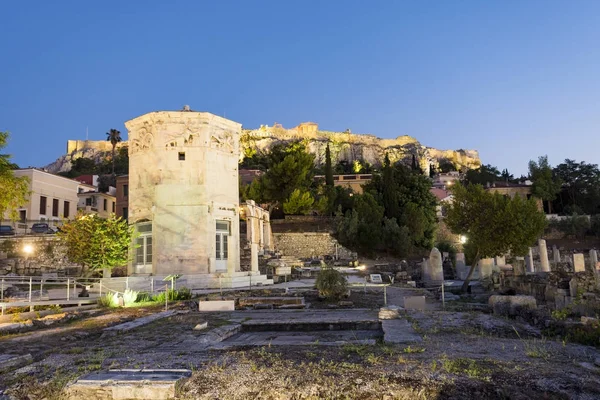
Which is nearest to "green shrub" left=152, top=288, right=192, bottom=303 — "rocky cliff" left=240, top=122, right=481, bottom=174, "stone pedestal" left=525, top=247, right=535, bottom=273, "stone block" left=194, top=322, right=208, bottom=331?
"stone block" left=194, top=322, right=208, bottom=331

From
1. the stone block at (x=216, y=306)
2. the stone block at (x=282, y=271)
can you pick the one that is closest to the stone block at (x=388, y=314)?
the stone block at (x=216, y=306)

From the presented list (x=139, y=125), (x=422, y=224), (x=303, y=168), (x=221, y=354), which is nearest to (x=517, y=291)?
(x=221, y=354)

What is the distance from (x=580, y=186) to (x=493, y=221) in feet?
171

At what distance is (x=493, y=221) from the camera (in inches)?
816

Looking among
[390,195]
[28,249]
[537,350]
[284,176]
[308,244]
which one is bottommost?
[537,350]

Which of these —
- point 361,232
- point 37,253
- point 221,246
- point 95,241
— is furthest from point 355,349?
point 361,232

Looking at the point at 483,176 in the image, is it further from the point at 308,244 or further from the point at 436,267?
the point at 436,267

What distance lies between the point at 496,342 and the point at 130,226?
16411 mm

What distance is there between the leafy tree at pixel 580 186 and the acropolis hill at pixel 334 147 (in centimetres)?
4817

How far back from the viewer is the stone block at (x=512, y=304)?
34.1ft

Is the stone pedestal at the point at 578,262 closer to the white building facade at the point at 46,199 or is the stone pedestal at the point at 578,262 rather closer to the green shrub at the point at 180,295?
the green shrub at the point at 180,295

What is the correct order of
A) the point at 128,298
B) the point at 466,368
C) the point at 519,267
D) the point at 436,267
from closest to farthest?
the point at 466,368, the point at 128,298, the point at 519,267, the point at 436,267

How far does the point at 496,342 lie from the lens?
253 inches

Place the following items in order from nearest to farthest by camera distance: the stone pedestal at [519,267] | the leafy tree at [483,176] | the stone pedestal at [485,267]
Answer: the stone pedestal at [519,267], the stone pedestal at [485,267], the leafy tree at [483,176]
